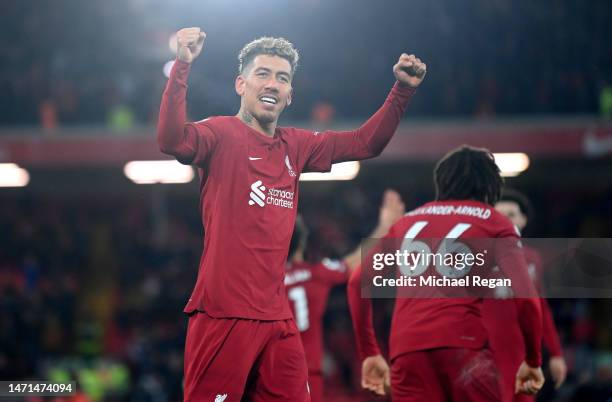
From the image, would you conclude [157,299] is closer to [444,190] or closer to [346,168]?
[346,168]

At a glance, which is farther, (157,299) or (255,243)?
(157,299)

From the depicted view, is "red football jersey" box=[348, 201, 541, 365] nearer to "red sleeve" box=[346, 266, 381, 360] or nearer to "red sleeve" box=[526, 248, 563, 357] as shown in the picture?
"red sleeve" box=[346, 266, 381, 360]

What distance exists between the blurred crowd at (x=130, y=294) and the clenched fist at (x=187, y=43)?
7.69 m

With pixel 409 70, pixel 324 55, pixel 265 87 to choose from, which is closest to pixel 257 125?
pixel 265 87

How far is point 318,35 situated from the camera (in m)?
15.8

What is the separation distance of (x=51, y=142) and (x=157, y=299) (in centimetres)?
285

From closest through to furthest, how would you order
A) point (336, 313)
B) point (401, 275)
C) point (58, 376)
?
point (401, 275) < point (58, 376) < point (336, 313)

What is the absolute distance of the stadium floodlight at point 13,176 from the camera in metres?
14.2

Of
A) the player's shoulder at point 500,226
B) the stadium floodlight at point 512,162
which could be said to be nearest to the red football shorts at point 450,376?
the player's shoulder at point 500,226

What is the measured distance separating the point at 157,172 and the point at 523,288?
449 inches

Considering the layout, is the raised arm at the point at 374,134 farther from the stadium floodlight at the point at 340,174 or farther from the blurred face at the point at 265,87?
the stadium floodlight at the point at 340,174

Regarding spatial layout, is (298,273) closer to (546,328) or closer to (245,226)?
(546,328)

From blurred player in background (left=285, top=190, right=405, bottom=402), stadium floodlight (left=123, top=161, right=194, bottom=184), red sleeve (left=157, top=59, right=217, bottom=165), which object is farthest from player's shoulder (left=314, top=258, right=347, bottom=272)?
stadium floodlight (left=123, top=161, right=194, bottom=184)

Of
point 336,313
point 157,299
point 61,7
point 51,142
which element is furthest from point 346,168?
point 61,7
